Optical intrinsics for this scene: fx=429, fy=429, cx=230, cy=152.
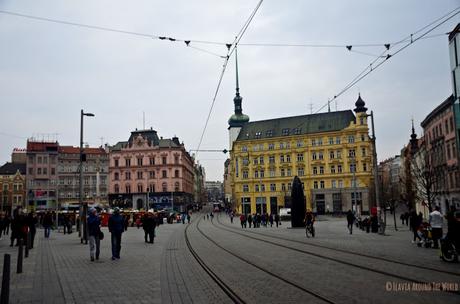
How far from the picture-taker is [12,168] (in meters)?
102

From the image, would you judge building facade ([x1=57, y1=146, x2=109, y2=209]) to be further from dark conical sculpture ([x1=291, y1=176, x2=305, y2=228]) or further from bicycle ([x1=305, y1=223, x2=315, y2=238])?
bicycle ([x1=305, y1=223, x2=315, y2=238])

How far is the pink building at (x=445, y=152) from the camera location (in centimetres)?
4798

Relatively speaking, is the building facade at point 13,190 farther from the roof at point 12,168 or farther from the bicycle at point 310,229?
the bicycle at point 310,229

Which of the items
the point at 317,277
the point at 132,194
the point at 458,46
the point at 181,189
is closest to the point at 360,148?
the point at 181,189

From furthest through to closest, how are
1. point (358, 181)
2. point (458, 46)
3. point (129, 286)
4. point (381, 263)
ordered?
point (358, 181) < point (458, 46) < point (381, 263) < point (129, 286)

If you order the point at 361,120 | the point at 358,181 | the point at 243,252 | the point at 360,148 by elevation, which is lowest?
the point at 243,252

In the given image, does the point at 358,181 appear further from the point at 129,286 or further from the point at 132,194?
the point at 129,286

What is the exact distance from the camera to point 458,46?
23312 mm

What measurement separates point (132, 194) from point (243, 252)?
3349 inches

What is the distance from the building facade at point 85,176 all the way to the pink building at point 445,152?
7069 centimetres

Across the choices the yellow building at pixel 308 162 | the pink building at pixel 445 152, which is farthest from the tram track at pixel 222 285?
the yellow building at pixel 308 162

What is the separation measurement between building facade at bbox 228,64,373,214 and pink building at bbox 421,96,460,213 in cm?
2488

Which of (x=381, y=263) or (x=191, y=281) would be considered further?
(x=381, y=263)

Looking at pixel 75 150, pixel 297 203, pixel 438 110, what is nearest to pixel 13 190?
pixel 75 150
